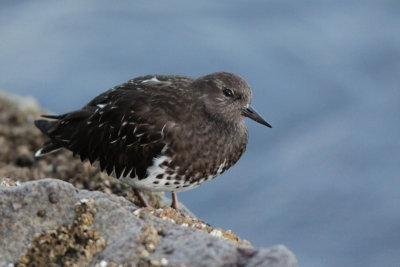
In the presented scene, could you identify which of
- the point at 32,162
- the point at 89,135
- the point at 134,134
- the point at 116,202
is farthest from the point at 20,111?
the point at 116,202

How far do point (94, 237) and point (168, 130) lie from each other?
256 cm

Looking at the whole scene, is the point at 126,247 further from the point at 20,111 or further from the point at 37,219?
the point at 20,111

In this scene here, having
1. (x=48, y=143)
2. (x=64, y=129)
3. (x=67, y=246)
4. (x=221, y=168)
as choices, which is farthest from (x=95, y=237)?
(x=48, y=143)

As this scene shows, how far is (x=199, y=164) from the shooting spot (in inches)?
279

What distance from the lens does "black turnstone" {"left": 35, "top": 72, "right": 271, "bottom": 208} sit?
710 cm

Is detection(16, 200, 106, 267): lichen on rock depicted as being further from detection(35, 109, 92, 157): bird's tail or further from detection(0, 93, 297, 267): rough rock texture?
detection(35, 109, 92, 157): bird's tail

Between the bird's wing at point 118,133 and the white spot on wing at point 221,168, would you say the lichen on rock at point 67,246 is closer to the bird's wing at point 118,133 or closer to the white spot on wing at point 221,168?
the bird's wing at point 118,133

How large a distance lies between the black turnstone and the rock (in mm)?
1918

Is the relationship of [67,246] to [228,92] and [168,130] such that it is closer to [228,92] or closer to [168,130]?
[168,130]

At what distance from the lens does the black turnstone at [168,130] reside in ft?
23.3

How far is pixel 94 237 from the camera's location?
477cm

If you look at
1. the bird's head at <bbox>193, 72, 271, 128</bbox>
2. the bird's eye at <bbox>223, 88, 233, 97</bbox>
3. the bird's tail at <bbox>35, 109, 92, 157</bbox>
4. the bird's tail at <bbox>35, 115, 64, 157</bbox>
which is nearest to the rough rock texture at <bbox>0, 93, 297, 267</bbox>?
the bird's head at <bbox>193, 72, 271, 128</bbox>

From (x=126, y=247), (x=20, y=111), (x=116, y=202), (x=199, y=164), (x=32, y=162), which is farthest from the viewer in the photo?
(x=20, y=111)

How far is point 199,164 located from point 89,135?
153cm
